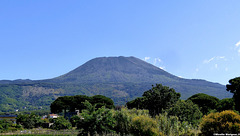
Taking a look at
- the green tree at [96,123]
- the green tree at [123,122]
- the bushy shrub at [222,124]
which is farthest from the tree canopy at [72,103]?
the bushy shrub at [222,124]

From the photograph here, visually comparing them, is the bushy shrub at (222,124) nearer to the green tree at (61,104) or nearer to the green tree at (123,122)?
the green tree at (123,122)

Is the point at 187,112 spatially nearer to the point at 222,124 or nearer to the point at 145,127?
the point at 145,127

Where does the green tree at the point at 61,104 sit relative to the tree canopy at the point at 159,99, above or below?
below

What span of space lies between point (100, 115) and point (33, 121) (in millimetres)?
33823

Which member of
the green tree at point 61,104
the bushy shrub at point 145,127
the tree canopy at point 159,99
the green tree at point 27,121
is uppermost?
the tree canopy at point 159,99

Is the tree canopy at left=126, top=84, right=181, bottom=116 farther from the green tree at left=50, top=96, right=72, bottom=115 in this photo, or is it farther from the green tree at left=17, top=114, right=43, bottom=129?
the green tree at left=50, top=96, right=72, bottom=115

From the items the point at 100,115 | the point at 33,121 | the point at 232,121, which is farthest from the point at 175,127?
the point at 33,121

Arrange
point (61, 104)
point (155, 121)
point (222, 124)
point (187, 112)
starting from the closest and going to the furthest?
point (222, 124) → point (155, 121) → point (187, 112) → point (61, 104)

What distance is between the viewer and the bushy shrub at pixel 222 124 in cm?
1216

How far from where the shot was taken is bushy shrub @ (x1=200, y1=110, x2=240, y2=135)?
39.9 ft

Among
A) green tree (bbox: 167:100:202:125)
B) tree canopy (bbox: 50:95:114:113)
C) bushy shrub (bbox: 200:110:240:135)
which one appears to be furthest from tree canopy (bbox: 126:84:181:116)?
tree canopy (bbox: 50:95:114:113)

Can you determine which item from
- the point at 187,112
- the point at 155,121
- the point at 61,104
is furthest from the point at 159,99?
the point at 61,104

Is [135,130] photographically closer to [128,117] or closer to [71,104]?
[128,117]

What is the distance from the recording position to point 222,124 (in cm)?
1245
